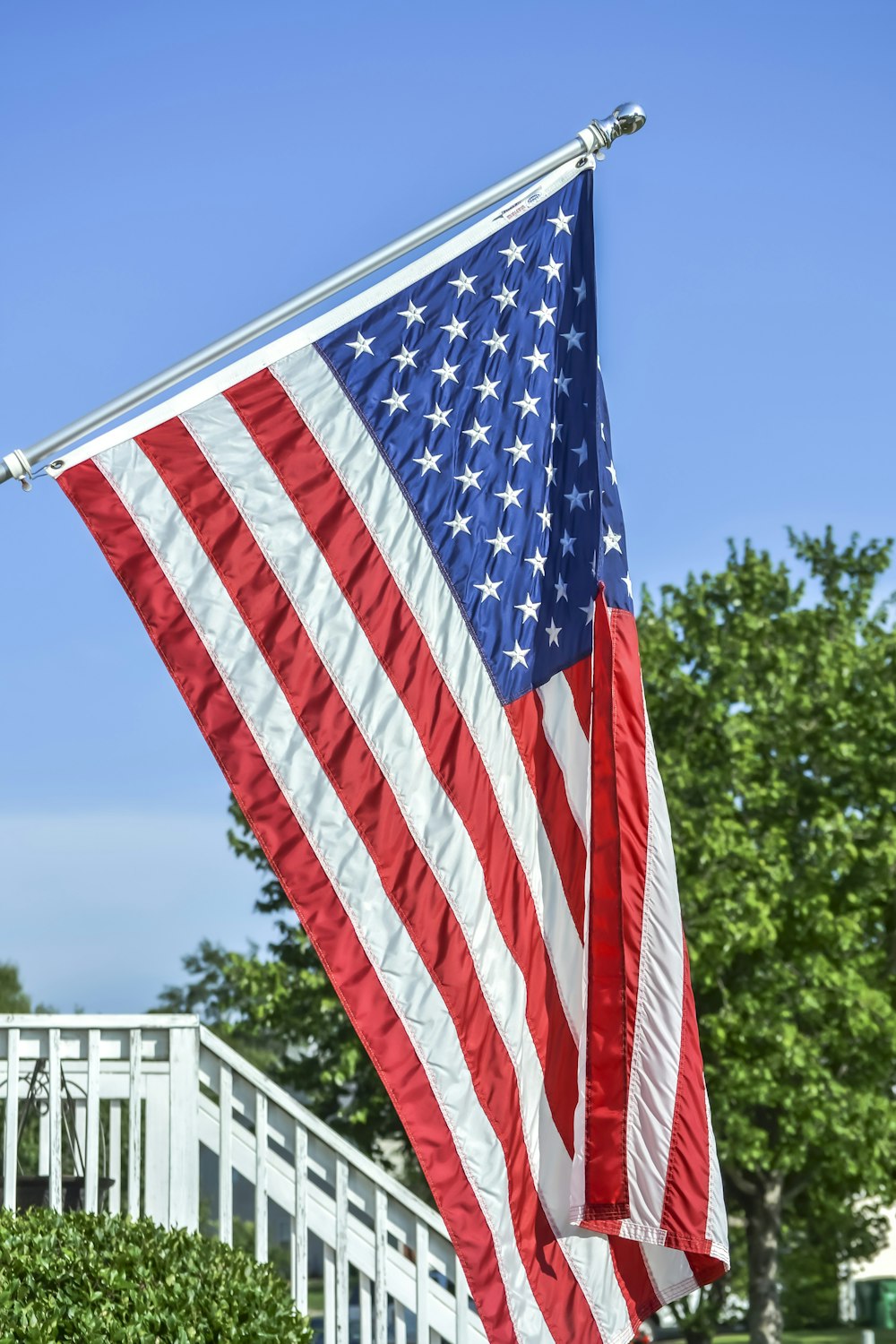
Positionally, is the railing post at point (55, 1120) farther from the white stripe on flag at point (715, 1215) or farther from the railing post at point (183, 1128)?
the white stripe on flag at point (715, 1215)

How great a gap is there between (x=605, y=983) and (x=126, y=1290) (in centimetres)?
200

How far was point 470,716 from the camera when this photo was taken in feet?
17.7

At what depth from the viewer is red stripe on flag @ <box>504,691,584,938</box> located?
5.52 meters

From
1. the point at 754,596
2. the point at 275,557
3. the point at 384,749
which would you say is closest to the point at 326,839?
the point at 384,749

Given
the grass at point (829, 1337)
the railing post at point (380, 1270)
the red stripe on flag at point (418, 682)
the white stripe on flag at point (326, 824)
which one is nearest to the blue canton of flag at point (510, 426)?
the red stripe on flag at point (418, 682)

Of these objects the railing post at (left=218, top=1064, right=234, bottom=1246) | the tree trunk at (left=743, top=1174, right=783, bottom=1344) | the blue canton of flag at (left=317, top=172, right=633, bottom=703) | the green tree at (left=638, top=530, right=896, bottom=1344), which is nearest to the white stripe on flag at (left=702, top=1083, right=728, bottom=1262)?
the blue canton of flag at (left=317, top=172, right=633, bottom=703)

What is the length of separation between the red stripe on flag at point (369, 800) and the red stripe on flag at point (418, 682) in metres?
0.23

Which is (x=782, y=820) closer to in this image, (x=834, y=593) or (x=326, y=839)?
(x=834, y=593)

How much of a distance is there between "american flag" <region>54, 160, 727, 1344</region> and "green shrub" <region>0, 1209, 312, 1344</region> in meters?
0.74

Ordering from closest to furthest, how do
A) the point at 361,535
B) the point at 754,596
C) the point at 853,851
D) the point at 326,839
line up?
the point at 326,839, the point at 361,535, the point at 853,851, the point at 754,596

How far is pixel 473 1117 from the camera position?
5.06 meters

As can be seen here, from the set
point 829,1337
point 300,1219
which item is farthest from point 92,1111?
point 829,1337

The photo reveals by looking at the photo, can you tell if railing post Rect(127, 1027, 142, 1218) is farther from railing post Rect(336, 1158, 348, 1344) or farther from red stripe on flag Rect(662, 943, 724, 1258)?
red stripe on flag Rect(662, 943, 724, 1258)

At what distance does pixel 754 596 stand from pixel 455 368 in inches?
715
